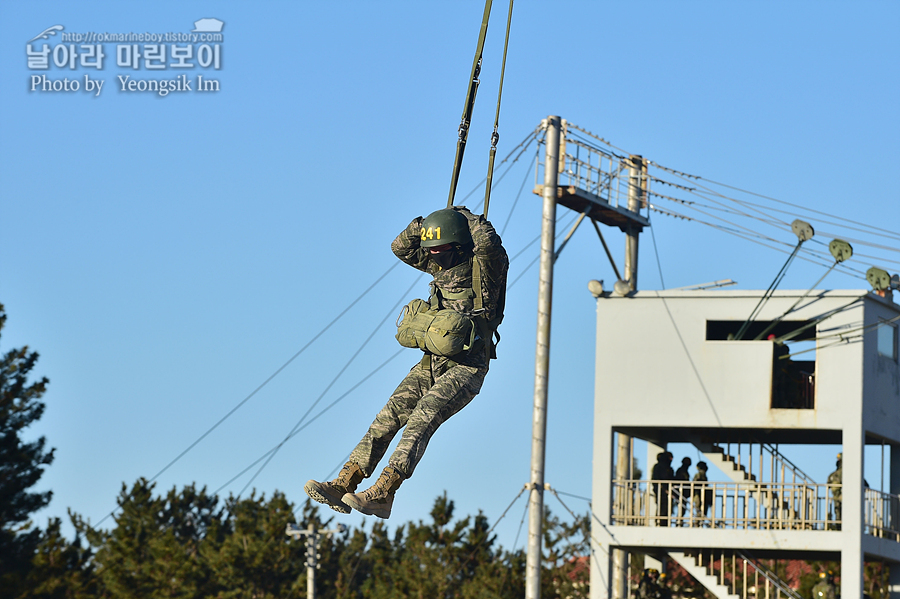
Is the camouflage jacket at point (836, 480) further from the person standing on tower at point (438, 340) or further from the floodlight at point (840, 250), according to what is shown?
the person standing on tower at point (438, 340)

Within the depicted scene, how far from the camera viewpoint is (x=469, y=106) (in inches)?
639

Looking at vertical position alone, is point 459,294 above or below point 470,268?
below

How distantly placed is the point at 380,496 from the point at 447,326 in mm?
1934

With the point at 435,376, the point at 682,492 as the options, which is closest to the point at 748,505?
the point at 682,492

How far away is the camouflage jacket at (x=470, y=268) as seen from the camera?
50.4ft

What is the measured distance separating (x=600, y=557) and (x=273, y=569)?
119 feet

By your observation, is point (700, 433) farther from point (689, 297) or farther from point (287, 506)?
point (287, 506)

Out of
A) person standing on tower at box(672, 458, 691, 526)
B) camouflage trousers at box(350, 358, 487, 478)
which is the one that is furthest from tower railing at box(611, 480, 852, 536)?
camouflage trousers at box(350, 358, 487, 478)

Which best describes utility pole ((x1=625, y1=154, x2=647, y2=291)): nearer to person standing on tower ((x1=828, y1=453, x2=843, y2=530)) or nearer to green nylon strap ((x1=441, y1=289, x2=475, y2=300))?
person standing on tower ((x1=828, y1=453, x2=843, y2=530))

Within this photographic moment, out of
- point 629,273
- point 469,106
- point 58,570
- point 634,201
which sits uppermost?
point 634,201

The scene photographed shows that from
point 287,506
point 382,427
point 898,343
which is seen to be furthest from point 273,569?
point 382,427

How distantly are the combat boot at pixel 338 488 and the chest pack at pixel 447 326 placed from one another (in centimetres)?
149

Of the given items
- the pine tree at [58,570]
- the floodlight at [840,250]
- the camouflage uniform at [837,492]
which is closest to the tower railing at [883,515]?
the camouflage uniform at [837,492]

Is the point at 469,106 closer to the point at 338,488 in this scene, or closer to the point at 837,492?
the point at 338,488
